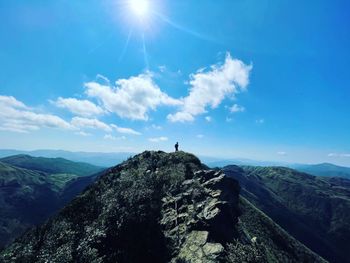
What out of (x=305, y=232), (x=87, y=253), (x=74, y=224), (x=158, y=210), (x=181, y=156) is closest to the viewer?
(x=87, y=253)

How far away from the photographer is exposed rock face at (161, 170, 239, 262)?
106 feet

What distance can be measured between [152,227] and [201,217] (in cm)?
833

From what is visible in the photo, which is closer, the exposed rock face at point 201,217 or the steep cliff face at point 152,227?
the exposed rock face at point 201,217

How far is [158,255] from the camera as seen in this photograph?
120 feet

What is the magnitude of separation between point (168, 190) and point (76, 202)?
17.5 m

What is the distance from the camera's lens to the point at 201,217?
39312mm

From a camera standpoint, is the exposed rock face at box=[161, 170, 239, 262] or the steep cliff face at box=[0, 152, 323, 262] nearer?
the exposed rock face at box=[161, 170, 239, 262]

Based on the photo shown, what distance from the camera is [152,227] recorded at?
42.6m

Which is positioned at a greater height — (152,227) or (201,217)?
(201,217)

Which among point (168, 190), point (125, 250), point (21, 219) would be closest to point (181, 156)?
point (168, 190)

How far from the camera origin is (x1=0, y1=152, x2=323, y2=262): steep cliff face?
32781 mm

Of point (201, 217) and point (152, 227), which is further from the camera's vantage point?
point (152, 227)

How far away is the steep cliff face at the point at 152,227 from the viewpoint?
32.8 m

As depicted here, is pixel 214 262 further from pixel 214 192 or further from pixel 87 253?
pixel 214 192
